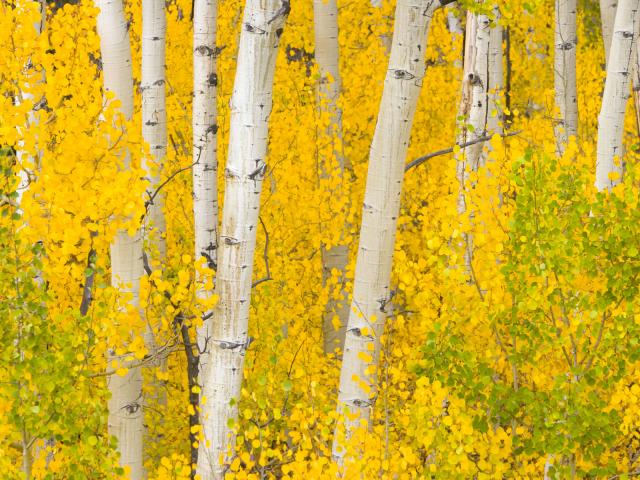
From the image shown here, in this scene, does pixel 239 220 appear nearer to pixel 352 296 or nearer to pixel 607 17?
pixel 352 296

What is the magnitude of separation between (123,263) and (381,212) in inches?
60.1

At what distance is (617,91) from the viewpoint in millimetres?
6582

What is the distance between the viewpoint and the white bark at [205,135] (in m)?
6.52

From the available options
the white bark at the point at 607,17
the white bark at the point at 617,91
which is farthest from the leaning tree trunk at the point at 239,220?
the white bark at the point at 607,17

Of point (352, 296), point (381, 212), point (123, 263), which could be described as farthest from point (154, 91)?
point (381, 212)

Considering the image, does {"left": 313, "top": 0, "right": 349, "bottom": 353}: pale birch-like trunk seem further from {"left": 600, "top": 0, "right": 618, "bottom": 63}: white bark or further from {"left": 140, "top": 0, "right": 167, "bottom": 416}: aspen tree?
{"left": 600, "top": 0, "right": 618, "bottom": 63}: white bark

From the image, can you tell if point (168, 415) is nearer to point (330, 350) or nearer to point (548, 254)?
point (330, 350)

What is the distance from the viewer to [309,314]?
347 inches

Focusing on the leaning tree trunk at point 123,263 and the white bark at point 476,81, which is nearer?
the leaning tree trunk at point 123,263

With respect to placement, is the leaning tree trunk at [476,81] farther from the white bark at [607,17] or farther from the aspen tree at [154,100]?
the white bark at [607,17]

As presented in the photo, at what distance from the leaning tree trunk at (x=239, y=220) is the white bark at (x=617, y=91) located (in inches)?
118

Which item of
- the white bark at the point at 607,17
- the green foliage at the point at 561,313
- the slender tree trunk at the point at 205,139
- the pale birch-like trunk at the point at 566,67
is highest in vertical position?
the white bark at the point at 607,17

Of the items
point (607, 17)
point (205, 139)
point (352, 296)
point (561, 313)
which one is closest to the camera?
point (561, 313)

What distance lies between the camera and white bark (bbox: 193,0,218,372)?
6516 millimetres
